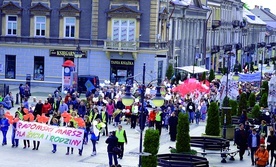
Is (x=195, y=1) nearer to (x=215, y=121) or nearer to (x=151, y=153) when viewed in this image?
(x=215, y=121)

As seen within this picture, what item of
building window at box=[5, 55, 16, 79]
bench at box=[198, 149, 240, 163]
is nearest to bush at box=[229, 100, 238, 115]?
bench at box=[198, 149, 240, 163]

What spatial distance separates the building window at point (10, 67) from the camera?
A: 62.6 metres

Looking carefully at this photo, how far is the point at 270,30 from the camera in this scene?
15650cm

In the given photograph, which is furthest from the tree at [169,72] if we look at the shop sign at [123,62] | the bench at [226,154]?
the bench at [226,154]

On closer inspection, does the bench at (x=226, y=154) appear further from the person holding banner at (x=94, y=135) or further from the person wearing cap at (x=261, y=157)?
the person holding banner at (x=94, y=135)

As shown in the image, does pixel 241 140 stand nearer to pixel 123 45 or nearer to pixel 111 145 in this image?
pixel 111 145

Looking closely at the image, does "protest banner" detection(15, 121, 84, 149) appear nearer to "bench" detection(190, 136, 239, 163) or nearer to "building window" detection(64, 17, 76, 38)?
"bench" detection(190, 136, 239, 163)

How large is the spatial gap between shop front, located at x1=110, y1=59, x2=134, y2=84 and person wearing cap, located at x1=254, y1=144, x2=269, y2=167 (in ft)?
105

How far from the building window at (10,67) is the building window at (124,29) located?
331 inches

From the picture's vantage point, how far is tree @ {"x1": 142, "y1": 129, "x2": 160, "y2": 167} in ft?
83.3

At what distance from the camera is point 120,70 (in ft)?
200

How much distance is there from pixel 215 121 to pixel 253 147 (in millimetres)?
4271

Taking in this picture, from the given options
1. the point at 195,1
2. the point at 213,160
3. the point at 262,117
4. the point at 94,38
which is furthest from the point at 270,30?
the point at 213,160

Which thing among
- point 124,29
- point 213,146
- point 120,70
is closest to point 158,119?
point 213,146
